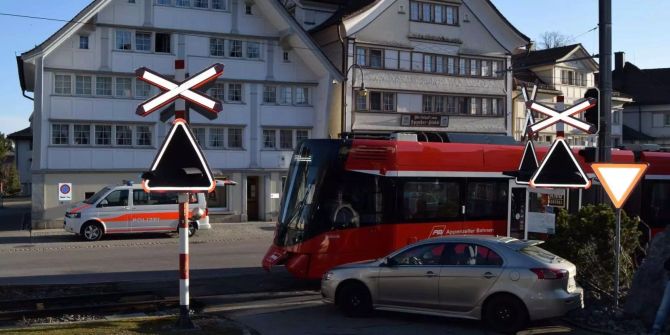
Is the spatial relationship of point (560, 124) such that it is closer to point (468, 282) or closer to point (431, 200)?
point (468, 282)

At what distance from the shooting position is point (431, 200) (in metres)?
14.5

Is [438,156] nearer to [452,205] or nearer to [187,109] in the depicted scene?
[452,205]

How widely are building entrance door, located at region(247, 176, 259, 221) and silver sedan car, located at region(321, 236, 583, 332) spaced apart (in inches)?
968

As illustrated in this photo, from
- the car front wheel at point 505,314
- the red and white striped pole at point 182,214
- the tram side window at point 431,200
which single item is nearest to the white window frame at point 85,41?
the tram side window at point 431,200

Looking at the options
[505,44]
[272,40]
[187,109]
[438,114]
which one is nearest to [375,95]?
[438,114]

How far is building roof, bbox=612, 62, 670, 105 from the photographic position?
6153 centimetres

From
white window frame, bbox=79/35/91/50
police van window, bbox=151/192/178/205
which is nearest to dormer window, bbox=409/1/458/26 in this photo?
white window frame, bbox=79/35/91/50

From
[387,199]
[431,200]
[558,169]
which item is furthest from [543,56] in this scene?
[558,169]

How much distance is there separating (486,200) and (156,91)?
69.0 ft

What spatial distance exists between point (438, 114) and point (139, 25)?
17808 mm

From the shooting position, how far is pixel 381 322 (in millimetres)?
10586

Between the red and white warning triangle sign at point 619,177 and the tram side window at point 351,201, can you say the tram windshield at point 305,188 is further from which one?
the red and white warning triangle sign at point 619,177

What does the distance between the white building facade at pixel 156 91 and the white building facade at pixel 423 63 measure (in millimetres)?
2129

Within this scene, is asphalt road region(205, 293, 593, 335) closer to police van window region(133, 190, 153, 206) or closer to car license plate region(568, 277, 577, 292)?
car license plate region(568, 277, 577, 292)
